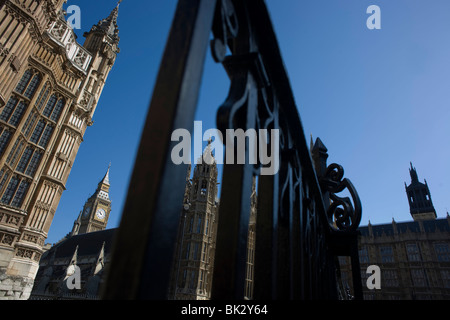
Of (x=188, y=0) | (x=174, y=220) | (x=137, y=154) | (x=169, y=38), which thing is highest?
(x=188, y=0)

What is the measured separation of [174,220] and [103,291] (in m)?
0.17

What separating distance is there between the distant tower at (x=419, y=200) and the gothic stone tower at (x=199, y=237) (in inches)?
1599

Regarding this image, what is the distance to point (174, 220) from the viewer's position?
520mm

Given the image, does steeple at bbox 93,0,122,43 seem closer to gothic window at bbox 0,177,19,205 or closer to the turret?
the turret

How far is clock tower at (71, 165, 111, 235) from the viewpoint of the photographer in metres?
60.3

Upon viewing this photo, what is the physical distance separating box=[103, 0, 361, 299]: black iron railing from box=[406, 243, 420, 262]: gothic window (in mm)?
44472

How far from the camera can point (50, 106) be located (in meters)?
14.0

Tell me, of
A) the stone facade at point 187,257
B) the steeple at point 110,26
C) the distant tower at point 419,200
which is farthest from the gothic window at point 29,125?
the distant tower at point 419,200

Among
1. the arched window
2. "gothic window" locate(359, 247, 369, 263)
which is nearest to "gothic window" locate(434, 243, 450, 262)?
"gothic window" locate(359, 247, 369, 263)

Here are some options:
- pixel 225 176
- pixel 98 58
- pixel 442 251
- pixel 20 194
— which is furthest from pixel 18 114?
pixel 442 251

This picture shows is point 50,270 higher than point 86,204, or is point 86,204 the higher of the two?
point 86,204

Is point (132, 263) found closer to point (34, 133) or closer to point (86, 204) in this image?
point (34, 133)
